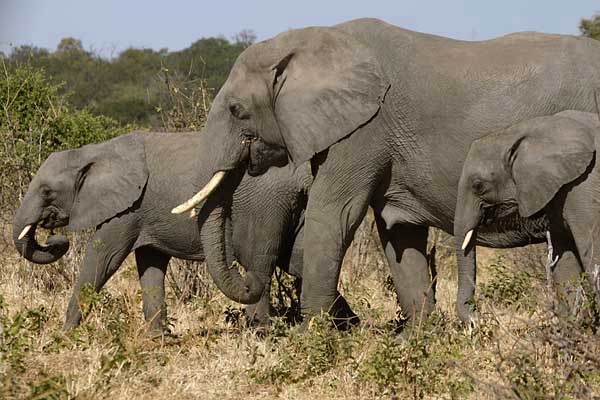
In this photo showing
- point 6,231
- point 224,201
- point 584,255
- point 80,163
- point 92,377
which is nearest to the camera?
point 92,377

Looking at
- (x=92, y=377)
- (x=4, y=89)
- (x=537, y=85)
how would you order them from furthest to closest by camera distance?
(x=4, y=89), (x=537, y=85), (x=92, y=377)

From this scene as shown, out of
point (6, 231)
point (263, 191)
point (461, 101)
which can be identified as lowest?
point (6, 231)

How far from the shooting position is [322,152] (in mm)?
6676

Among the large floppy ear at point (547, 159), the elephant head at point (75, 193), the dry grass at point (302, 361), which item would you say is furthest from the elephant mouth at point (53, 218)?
the large floppy ear at point (547, 159)

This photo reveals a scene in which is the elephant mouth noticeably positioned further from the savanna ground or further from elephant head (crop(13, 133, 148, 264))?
the savanna ground

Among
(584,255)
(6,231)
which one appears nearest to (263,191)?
(584,255)

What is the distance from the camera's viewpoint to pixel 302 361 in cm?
596

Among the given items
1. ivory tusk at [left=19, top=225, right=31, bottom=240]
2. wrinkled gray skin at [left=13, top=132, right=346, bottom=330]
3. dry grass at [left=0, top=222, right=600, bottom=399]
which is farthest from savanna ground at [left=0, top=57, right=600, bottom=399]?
ivory tusk at [left=19, top=225, right=31, bottom=240]

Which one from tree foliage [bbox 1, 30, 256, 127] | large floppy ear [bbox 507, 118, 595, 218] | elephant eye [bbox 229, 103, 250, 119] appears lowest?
tree foliage [bbox 1, 30, 256, 127]

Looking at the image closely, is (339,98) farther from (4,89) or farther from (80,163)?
(4,89)

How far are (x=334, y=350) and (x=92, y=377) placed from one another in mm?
1295

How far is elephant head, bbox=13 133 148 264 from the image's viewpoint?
26.2ft

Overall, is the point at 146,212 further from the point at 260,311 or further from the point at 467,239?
the point at 467,239

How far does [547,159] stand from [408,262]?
4.69 ft
